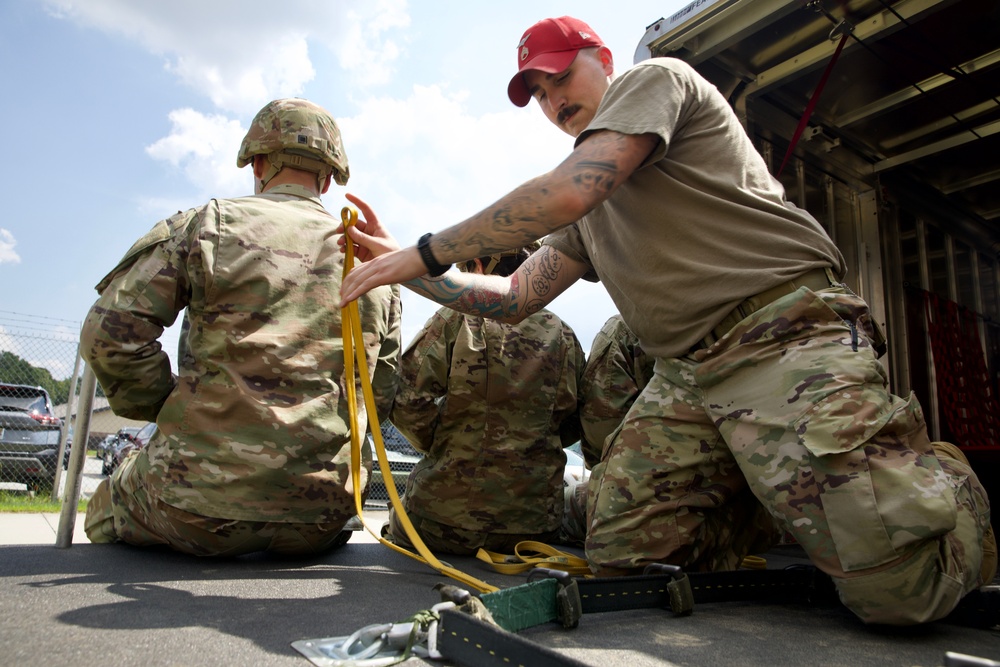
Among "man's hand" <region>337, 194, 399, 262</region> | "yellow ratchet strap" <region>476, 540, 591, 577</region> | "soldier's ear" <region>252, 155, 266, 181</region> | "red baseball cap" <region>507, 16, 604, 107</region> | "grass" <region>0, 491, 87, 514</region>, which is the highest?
"red baseball cap" <region>507, 16, 604, 107</region>

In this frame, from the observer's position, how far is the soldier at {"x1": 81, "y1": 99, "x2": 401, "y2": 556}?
212cm

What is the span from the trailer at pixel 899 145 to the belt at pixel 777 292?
152cm

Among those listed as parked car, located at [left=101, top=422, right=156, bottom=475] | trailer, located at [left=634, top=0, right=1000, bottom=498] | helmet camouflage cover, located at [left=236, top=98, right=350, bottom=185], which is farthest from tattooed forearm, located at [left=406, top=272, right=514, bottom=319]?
parked car, located at [left=101, top=422, right=156, bottom=475]

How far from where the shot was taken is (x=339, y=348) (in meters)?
2.34

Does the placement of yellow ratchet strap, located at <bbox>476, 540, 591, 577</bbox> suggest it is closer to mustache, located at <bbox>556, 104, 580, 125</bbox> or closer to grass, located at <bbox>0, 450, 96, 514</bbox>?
mustache, located at <bbox>556, 104, 580, 125</bbox>

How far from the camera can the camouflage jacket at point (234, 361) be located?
2117mm

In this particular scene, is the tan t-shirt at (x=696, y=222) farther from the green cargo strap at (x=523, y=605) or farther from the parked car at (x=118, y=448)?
the parked car at (x=118, y=448)

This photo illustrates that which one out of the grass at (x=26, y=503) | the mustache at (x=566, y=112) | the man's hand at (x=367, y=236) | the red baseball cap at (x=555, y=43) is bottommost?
the grass at (x=26, y=503)

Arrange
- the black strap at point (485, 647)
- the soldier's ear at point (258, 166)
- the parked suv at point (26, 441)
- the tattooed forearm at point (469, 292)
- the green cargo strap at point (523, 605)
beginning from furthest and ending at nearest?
the parked suv at point (26, 441)
the soldier's ear at point (258, 166)
the tattooed forearm at point (469, 292)
the green cargo strap at point (523, 605)
the black strap at point (485, 647)

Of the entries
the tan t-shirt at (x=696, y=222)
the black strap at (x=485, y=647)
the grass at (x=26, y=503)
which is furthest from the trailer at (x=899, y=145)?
the grass at (x=26, y=503)

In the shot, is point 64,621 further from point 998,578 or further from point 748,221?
point 998,578

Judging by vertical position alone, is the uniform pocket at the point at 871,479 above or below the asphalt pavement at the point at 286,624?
above

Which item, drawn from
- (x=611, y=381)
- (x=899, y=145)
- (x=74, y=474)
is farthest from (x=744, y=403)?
(x=899, y=145)

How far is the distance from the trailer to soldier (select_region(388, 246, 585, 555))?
63.0 inches
